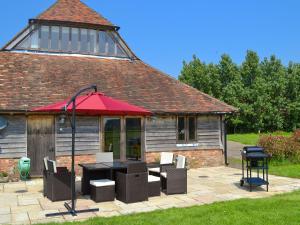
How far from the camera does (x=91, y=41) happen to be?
19.2 meters

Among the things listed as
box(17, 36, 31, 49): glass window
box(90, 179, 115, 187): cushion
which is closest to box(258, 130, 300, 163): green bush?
box(90, 179, 115, 187): cushion

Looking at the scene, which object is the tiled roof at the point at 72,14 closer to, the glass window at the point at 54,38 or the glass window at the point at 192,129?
the glass window at the point at 54,38

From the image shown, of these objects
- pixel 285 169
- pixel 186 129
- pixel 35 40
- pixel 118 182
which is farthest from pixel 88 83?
pixel 285 169

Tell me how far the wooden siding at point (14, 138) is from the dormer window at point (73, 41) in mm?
5300

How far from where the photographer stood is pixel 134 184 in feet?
30.8

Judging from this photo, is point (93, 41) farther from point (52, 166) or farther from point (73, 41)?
point (52, 166)

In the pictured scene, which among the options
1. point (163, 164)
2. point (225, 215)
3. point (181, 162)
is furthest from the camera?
Answer: point (163, 164)

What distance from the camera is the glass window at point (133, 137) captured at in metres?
16.0

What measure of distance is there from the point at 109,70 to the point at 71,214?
1125cm

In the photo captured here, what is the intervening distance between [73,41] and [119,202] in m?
11.5

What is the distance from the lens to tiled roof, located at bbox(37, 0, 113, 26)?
1848 centimetres

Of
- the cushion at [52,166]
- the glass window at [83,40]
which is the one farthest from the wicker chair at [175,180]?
the glass window at [83,40]

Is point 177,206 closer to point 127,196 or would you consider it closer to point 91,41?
point 127,196

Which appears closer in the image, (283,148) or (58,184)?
(58,184)
